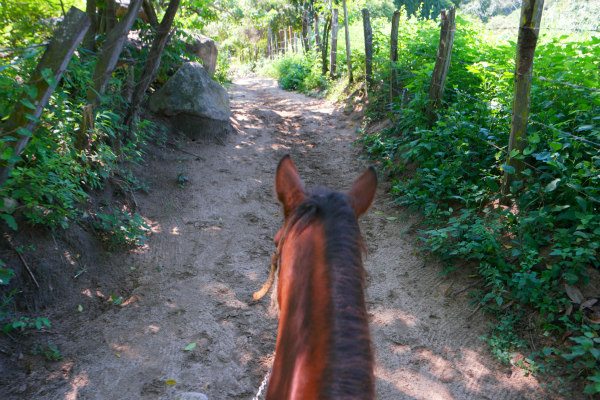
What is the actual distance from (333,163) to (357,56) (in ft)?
15.9

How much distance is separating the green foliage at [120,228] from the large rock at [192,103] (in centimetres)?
325

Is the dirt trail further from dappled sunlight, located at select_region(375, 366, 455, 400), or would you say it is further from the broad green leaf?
the broad green leaf

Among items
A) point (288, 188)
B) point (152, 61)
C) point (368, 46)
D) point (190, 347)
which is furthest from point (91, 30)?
point (288, 188)

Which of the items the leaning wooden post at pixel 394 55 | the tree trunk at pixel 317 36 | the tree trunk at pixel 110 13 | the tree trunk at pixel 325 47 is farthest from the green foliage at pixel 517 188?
the tree trunk at pixel 317 36

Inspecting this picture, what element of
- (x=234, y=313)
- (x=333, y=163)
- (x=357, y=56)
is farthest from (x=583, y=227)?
(x=357, y=56)

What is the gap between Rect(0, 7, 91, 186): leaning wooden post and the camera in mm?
2982

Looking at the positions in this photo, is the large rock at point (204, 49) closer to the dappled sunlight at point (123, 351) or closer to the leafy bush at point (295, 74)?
the leafy bush at point (295, 74)

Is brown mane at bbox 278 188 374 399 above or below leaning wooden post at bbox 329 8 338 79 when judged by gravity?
below

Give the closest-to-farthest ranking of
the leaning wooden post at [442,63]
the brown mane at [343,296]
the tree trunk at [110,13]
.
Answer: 1. the brown mane at [343,296]
2. the leaning wooden post at [442,63]
3. the tree trunk at [110,13]

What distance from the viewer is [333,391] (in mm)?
1052

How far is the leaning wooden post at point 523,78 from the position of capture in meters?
3.99

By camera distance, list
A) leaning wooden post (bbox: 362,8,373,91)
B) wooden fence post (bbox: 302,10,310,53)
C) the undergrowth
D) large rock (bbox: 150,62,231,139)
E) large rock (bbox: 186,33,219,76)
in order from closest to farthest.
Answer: the undergrowth < large rock (bbox: 150,62,231,139) < leaning wooden post (bbox: 362,8,373,91) < large rock (bbox: 186,33,219,76) < wooden fence post (bbox: 302,10,310,53)

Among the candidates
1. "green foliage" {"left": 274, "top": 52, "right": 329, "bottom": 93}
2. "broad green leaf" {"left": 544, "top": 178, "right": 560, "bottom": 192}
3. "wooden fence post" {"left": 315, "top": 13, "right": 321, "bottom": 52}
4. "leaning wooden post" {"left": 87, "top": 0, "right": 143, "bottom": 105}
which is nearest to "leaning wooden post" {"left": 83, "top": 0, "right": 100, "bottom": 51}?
"leaning wooden post" {"left": 87, "top": 0, "right": 143, "bottom": 105}

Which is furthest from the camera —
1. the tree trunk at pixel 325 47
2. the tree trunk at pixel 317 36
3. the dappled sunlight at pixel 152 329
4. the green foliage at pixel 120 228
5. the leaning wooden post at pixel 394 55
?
the tree trunk at pixel 317 36
